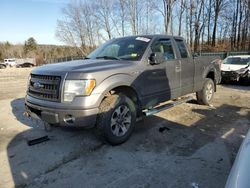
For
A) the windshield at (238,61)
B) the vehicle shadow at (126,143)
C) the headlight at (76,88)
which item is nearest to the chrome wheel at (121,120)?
the vehicle shadow at (126,143)

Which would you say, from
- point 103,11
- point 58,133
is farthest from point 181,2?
point 58,133

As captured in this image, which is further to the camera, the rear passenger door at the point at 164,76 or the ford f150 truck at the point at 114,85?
the rear passenger door at the point at 164,76

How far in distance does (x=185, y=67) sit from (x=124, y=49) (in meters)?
1.71

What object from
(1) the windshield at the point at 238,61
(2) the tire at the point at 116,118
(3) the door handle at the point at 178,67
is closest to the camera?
(2) the tire at the point at 116,118

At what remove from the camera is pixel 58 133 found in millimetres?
5102

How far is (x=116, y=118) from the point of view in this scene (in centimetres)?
435

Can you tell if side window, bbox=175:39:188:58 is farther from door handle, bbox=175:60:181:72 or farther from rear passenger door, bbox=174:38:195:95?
door handle, bbox=175:60:181:72

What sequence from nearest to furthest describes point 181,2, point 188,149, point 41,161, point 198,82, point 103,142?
point 41,161
point 188,149
point 103,142
point 198,82
point 181,2

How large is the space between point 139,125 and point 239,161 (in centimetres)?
362

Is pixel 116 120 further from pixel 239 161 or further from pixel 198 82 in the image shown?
pixel 198 82

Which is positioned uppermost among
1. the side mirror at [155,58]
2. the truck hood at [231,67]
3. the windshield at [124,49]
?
the windshield at [124,49]

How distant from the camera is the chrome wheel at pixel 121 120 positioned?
430 cm

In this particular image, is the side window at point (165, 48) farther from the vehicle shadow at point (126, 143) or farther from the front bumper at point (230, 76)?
the front bumper at point (230, 76)

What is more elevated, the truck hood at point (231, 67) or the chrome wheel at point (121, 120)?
the truck hood at point (231, 67)
